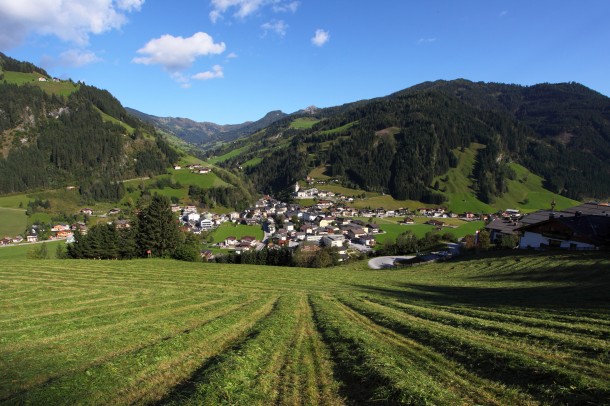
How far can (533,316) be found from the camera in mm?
16141

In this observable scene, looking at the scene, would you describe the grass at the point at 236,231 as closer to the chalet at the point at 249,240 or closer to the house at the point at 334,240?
the chalet at the point at 249,240

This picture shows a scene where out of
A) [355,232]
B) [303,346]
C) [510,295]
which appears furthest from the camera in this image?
[355,232]

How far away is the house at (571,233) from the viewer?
44062 mm

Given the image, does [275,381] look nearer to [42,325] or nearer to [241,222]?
[42,325]

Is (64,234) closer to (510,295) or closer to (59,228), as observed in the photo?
(59,228)

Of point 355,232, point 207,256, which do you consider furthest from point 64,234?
point 355,232

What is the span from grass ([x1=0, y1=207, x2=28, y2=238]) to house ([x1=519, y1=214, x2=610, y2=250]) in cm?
17255

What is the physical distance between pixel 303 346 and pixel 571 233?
49725mm

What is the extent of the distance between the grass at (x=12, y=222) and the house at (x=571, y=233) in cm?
17255

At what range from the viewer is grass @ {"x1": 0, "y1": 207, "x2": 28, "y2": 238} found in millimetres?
135500

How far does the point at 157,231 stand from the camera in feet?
188

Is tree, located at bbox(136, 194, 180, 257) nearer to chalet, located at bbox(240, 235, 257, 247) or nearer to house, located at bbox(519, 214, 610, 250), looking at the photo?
house, located at bbox(519, 214, 610, 250)

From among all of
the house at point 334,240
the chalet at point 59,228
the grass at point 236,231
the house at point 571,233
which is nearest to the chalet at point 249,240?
the grass at point 236,231

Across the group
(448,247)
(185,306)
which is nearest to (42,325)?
(185,306)
